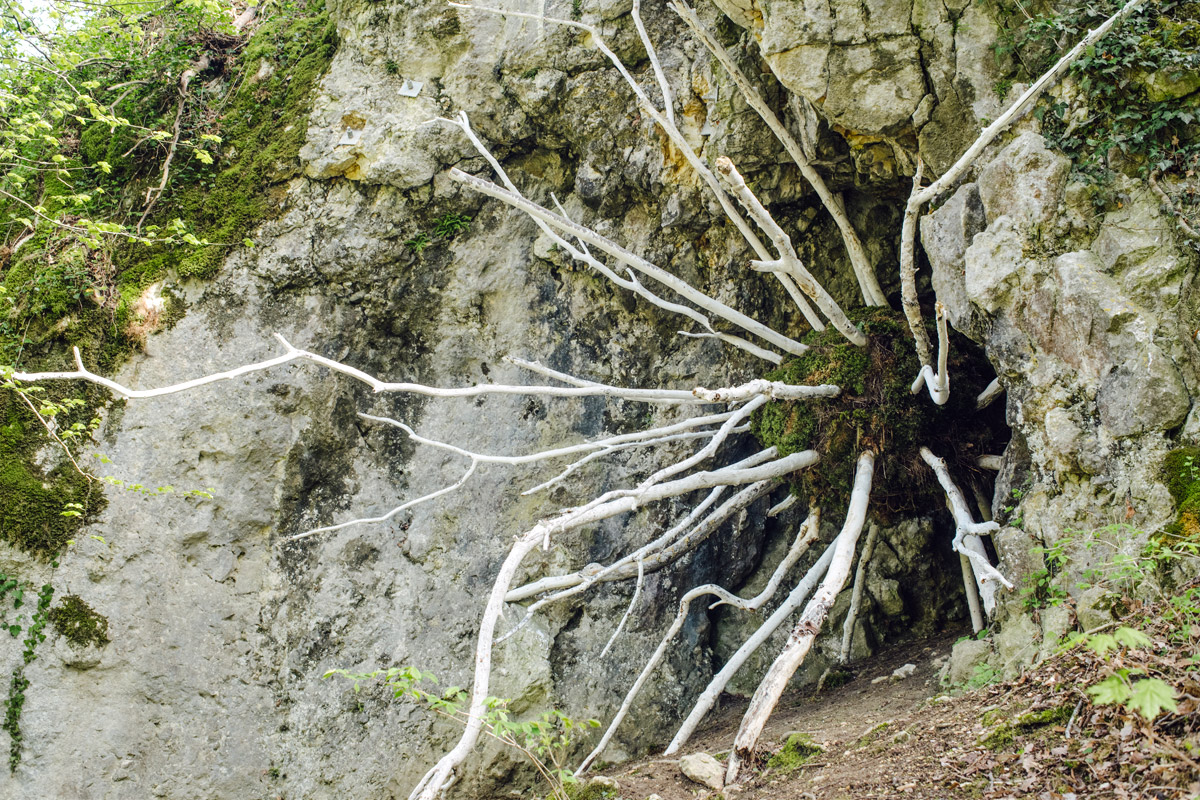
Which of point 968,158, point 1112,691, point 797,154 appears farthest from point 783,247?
point 1112,691

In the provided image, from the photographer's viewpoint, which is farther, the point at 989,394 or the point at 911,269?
the point at 989,394

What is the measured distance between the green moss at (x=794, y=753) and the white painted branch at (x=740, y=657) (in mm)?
724

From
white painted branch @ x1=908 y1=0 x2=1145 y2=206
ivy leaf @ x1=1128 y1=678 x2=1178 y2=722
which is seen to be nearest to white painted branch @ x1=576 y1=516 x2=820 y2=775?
white painted branch @ x1=908 y1=0 x2=1145 y2=206

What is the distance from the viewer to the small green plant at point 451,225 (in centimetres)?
553

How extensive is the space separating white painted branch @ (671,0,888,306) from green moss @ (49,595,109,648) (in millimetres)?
5168

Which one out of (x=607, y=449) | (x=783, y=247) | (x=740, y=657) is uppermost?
(x=783, y=247)

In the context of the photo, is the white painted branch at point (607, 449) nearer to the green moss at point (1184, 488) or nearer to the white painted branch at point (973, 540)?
the white painted branch at point (973, 540)

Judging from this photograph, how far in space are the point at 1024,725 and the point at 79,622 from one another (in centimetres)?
514

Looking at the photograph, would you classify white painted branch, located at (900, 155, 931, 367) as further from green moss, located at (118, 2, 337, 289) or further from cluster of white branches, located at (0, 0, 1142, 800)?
green moss, located at (118, 2, 337, 289)

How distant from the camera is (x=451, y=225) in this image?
18.2 feet

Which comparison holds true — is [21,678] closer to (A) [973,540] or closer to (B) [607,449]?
(B) [607,449]

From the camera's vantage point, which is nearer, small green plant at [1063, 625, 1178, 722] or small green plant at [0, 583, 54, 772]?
small green plant at [1063, 625, 1178, 722]

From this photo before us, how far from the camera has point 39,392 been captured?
474 centimetres

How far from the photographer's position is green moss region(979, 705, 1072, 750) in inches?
93.0
